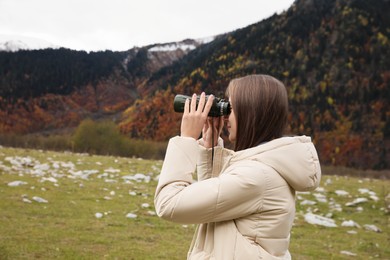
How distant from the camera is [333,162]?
237ft

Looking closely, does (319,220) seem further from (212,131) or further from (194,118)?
(194,118)

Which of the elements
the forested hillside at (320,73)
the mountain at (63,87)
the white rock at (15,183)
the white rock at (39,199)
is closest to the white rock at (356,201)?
the white rock at (39,199)

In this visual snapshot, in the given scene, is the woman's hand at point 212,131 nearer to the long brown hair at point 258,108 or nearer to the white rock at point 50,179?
the long brown hair at point 258,108

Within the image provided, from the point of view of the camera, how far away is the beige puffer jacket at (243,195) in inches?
74.0

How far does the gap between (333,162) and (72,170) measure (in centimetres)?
6393

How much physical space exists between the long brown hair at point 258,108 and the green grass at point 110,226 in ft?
15.3

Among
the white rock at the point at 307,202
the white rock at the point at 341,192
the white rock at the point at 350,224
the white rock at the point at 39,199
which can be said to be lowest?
the white rock at the point at 341,192

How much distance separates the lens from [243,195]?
187 cm

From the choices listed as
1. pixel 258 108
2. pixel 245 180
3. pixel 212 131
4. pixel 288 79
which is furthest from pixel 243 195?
pixel 288 79

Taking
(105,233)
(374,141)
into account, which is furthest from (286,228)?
(374,141)

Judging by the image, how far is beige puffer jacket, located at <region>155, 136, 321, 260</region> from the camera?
188 cm

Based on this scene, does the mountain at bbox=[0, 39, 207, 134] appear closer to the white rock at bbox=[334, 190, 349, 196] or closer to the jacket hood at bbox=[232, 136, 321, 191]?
the white rock at bbox=[334, 190, 349, 196]

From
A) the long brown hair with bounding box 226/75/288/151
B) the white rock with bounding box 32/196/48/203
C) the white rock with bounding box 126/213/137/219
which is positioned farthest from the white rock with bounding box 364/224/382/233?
the long brown hair with bounding box 226/75/288/151

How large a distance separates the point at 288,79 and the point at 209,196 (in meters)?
104
